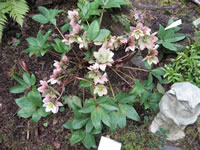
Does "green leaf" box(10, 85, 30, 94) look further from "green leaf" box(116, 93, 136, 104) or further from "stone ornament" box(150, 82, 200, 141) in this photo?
"stone ornament" box(150, 82, 200, 141)

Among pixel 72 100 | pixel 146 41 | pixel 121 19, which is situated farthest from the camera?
pixel 121 19

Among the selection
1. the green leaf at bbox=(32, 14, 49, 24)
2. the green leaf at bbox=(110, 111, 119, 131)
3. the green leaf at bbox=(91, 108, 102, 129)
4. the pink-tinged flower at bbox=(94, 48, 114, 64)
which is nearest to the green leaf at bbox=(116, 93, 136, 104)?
the green leaf at bbox=(110, 111, 119, 131)

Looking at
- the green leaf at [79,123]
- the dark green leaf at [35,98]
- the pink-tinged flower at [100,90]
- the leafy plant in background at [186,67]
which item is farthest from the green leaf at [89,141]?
the leafy plant in background at [186,67]

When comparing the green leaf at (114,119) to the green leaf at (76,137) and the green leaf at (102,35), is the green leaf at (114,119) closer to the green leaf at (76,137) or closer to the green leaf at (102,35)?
the green leaf at (76,137)

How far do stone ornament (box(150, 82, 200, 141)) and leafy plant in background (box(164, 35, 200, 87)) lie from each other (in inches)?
14.7

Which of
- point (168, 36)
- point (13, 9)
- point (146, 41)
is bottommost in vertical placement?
point (168, 36)

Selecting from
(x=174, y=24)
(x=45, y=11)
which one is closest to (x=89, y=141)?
(x=45, y=11)

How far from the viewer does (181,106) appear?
5.34ft

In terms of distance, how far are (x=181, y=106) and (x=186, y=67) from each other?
66 cm

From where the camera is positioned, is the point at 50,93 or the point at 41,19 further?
the point at 41,19

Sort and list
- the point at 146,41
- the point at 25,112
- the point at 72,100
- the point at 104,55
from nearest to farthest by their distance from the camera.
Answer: the point at 104,55 → the point at 146,41 → the point at 25,112 → the point at 72,100

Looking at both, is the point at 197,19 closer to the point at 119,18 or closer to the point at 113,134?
the point at 119,18

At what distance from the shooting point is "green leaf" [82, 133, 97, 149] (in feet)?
6.03

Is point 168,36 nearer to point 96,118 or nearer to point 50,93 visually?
point 96,118
